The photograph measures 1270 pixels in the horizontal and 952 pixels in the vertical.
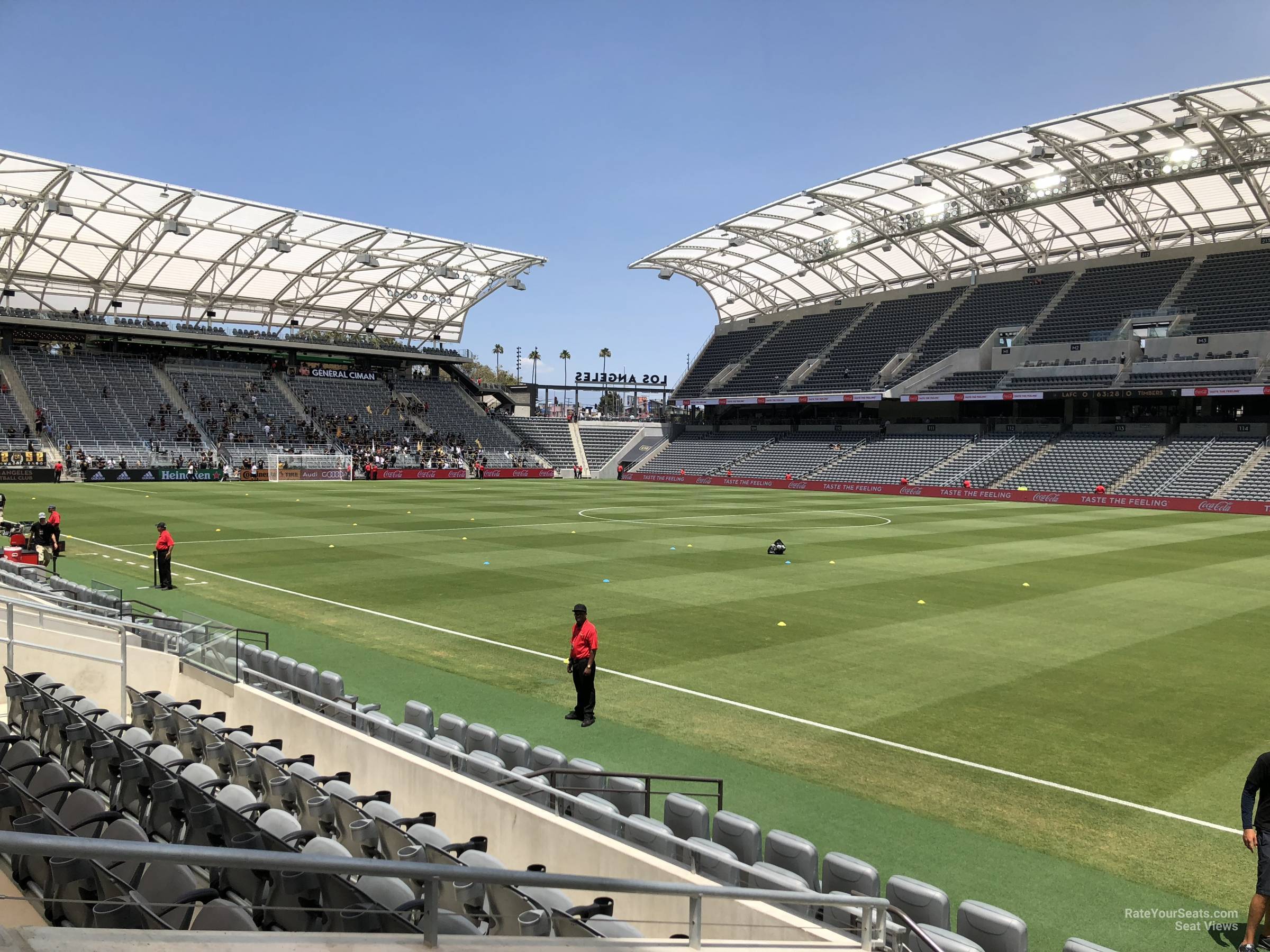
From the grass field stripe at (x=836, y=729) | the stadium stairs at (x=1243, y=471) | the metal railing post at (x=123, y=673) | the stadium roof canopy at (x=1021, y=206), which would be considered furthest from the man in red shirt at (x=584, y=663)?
the stadium stairs at (x=1243, y=471)

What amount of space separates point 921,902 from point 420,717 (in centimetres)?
605

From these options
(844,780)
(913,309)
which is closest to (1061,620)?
(844,780)

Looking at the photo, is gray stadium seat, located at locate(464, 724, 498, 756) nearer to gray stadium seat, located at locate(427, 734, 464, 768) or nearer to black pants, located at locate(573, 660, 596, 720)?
gray stadium seat, located at locate(427, 734, 464, 768)

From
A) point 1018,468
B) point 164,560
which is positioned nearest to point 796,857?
point 164,560

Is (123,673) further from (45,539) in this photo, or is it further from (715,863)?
(45,539)

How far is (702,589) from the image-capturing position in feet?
74.4

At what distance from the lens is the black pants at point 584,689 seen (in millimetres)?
12375

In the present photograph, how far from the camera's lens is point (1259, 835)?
22.5 ft

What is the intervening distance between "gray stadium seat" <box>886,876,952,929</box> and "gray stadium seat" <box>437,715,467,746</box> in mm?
5031

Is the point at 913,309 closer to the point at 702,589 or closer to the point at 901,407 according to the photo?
the point at 901,407

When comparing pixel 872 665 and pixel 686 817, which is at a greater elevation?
pixel 686 817

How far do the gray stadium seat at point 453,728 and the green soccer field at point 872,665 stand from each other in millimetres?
1282

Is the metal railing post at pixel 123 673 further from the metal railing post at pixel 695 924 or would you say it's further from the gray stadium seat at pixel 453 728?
the metal railing post at pixel 695 924

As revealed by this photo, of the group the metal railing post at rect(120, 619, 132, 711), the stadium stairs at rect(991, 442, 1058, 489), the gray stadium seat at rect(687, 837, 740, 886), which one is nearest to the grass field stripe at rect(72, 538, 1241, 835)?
the gray stadium seat at rect(687, 837, 740, 886)
